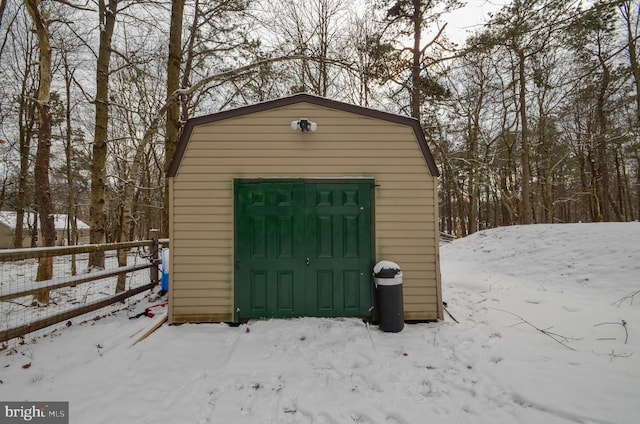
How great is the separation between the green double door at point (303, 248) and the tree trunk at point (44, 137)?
14.8ft

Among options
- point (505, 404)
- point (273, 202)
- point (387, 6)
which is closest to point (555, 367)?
point (505, 404)

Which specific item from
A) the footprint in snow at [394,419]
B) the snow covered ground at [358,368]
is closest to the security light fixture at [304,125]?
the snow covered ground at [358,368]

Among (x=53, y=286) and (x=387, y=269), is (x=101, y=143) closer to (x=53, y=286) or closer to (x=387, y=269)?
(x=53, y=286)

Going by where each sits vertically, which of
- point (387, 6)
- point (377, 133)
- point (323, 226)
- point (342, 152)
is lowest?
point (323, 226)

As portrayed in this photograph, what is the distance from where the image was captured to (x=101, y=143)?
6836mm

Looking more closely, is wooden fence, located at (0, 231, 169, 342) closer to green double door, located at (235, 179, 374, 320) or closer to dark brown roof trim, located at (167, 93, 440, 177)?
green double door, located at (235, 179, 374, 320)

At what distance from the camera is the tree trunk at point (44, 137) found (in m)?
5.49

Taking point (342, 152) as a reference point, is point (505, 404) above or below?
below

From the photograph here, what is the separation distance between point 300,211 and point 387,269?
1634mm

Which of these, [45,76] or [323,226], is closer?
[323,226]

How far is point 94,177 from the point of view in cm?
666

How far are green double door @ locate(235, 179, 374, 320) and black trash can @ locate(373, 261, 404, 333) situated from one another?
338 millimetres

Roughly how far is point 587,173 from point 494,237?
16.2 m

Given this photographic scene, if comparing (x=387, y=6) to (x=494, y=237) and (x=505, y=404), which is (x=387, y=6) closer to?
(x=494, y=237)
